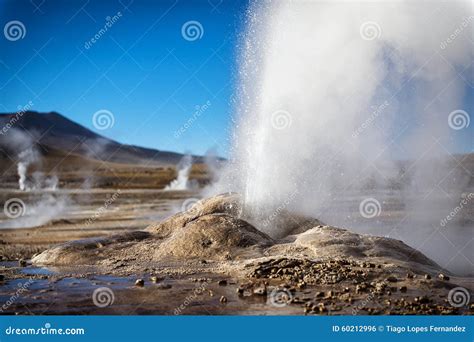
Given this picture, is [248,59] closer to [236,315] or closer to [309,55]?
[309,55]

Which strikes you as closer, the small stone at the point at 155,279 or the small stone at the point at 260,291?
the small stone at the point at 260,291

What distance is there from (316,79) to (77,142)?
68948mm

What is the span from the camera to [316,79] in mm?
12883

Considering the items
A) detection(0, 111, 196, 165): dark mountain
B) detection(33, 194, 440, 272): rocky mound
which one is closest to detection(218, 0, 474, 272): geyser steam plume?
detection(33, 194, 440, 272): rocky mound

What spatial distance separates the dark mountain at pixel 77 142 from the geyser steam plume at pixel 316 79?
52.8 metres

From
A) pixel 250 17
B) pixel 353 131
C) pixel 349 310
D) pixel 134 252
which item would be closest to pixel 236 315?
pixel 349 310

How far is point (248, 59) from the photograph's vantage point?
11875 mm

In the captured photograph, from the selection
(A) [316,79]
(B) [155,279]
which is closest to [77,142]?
(A) [316,79]

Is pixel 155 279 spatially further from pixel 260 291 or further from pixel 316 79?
pixel 316 79

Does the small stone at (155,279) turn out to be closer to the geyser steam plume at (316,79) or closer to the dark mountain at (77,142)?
the geyser steam plume at (316,79)

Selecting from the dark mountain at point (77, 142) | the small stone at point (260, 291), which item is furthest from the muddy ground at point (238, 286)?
the dark mountain at point (77, 142)

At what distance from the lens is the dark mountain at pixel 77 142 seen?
68.3 metres

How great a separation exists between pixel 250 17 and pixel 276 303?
22.0ft

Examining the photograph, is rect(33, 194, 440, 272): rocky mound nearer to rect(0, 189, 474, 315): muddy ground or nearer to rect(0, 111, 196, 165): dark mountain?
rect(0, 189, 474, 315): muddy ground
